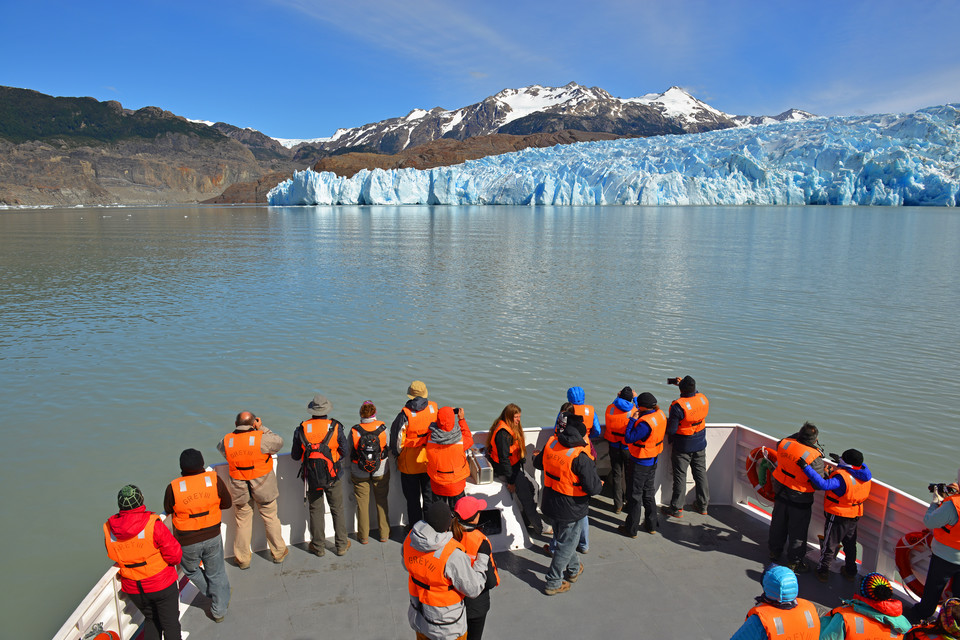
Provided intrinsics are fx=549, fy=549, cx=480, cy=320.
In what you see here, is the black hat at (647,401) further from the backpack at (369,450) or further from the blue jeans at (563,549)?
the backpack at (369,450)

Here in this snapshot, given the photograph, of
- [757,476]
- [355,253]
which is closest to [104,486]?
[757,476]

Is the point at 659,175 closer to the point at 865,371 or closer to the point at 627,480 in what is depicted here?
the point at 865,371

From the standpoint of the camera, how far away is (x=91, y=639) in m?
3.64

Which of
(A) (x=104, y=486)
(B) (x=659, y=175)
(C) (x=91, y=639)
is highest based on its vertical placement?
(B) (x=659, y=175)

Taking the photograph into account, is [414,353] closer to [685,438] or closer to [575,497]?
[685,438]

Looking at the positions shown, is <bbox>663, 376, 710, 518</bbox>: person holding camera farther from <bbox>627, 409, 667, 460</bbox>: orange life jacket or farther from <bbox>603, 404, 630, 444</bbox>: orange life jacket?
<bbox>603, 404, 630, 444</bbox>: orange life jacket

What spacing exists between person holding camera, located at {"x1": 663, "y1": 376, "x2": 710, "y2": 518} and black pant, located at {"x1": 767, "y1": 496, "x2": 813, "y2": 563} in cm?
87

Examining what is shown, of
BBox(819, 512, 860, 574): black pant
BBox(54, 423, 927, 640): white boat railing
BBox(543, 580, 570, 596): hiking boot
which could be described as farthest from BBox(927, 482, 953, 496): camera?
BBox(543, 580, 570, 596): hiking boot

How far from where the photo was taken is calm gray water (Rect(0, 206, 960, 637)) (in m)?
7.89

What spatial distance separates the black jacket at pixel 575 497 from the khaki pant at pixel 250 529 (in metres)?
2.50

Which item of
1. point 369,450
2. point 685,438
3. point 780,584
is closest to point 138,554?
point 369,450

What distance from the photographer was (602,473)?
239 inches

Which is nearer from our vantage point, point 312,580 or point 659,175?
point 312,580

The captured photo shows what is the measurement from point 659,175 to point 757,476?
81.9 m
